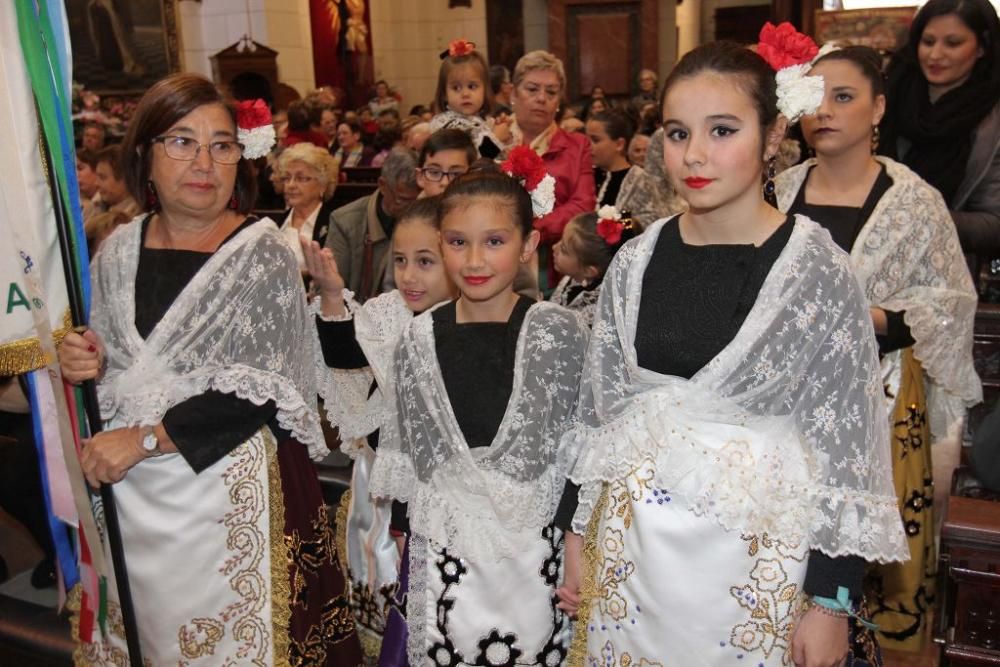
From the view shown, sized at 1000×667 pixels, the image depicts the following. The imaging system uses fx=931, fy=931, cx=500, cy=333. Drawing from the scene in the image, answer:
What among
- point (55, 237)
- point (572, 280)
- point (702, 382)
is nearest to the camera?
point (702, 382)

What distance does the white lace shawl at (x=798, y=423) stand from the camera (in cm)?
167

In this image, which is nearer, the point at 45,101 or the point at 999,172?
the point at 45,101

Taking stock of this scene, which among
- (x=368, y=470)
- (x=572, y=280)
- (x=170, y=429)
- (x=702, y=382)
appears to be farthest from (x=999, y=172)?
(x=170, y=429)

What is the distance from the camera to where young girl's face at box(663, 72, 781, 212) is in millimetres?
1682

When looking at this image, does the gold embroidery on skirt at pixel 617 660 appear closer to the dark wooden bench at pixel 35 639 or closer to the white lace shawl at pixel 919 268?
the white lace shawl at pixel 919 268

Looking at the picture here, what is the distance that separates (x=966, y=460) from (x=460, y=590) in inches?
65.6

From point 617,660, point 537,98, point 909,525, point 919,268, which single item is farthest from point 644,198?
point 617,660

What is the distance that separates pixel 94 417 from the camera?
6.95 ft

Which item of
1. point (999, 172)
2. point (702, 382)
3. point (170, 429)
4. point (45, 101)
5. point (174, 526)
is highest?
point (45, 101)

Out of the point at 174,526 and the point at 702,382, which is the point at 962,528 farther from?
the point at 174,526

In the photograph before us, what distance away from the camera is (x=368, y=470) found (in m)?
2.84

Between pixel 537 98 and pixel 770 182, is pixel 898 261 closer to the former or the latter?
pixel 770 182

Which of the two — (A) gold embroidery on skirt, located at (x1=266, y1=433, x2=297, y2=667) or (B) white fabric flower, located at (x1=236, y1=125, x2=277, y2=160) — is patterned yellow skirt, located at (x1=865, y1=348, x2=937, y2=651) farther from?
(B) white fabric flower, located at (x1=236, y1=125, x2=277, y2=160)

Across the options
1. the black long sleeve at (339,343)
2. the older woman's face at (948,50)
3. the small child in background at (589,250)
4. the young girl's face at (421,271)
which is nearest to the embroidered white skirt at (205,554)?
the black long sleeve at (339,343)
